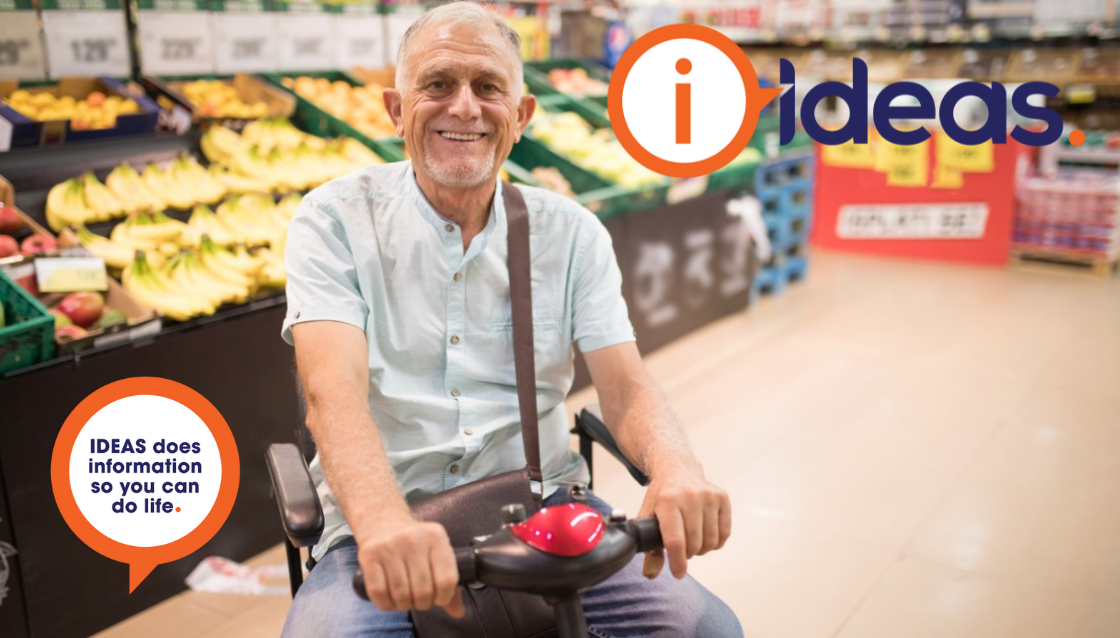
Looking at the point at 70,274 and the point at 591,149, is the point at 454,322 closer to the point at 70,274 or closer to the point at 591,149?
the point at 70,274

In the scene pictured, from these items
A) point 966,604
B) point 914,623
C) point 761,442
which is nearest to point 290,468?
point 914,623

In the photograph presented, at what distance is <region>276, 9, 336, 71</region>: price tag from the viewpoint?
14.0 feet

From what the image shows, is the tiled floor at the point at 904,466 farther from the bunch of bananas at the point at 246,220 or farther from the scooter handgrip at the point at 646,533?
the scooter handgrip at the point at 646,533

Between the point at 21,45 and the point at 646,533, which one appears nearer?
the point at 646,533

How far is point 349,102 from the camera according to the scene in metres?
4.13

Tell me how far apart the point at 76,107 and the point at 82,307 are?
131 centimetres

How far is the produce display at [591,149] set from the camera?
4.38 metres

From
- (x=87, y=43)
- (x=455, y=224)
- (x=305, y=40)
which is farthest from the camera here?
(x=305, y=40)

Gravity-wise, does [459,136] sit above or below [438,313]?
above

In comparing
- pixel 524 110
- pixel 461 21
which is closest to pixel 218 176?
pixel 524 110

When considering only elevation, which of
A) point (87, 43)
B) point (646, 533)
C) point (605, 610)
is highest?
point (87, 43)

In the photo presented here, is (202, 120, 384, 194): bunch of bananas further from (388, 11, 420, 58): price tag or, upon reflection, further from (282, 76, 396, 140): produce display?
(388, 11, 420, 58): price tag

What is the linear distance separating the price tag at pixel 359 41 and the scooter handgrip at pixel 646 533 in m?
3.78

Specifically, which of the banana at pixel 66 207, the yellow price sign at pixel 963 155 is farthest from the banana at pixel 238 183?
the yellow price sign at pixel 963 155
